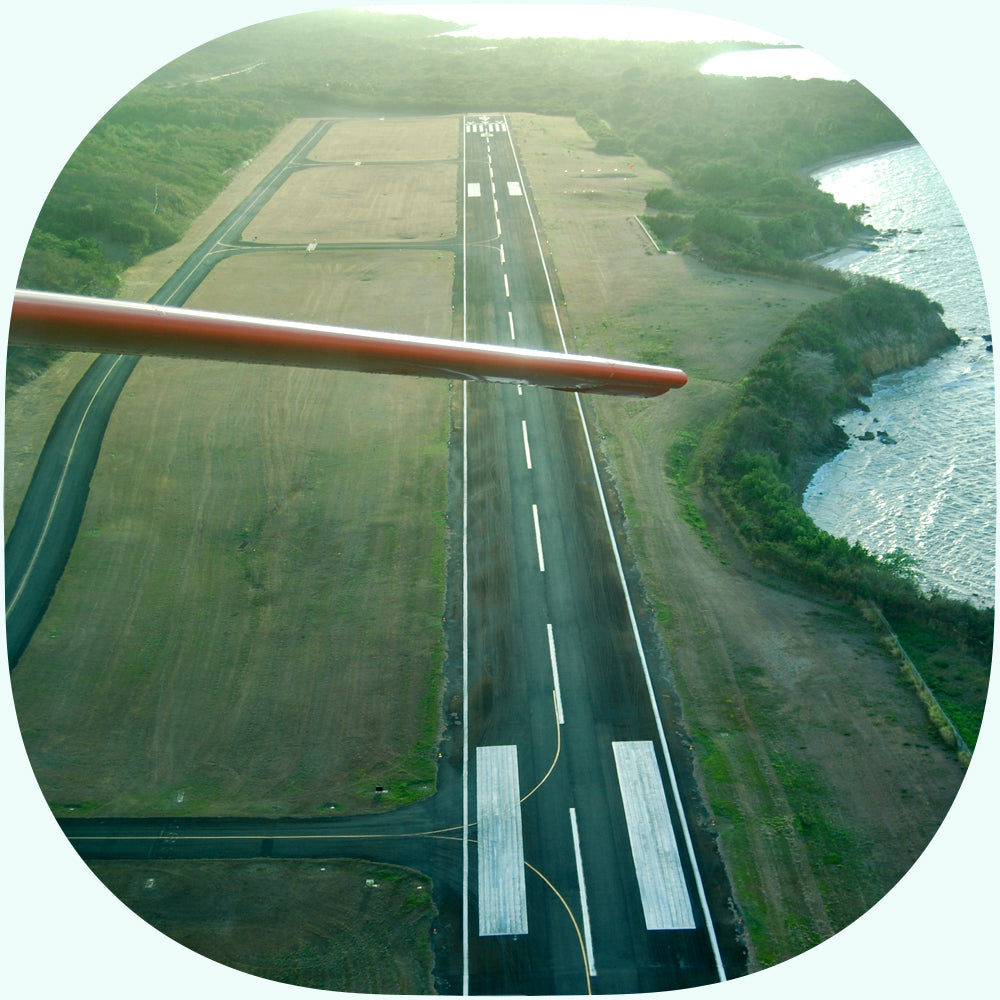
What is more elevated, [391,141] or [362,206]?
[391,141]

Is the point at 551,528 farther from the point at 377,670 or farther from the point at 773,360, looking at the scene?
the point at 773,360

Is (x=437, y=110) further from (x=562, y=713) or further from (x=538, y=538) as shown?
(x=562, y=713)

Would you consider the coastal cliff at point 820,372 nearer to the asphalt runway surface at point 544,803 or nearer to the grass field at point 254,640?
the asphalt runway surface at point 544,803

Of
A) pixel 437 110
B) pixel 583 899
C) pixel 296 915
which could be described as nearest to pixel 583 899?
pixel 583 899

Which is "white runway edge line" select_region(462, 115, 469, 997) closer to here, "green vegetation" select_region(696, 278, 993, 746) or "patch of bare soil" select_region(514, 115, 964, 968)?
"patch of bare soil" select_region(514, 115, 964, 968)

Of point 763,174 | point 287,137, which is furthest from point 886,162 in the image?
point 287,137

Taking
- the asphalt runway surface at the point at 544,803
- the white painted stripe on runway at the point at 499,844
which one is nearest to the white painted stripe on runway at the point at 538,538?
the asphalt runway surface at the point at 544,803

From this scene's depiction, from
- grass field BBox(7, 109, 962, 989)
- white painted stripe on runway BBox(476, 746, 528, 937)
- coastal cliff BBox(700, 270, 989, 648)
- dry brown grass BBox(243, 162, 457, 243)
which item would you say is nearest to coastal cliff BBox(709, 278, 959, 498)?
coastal cliff BBox(700, 270, 989, 648)
